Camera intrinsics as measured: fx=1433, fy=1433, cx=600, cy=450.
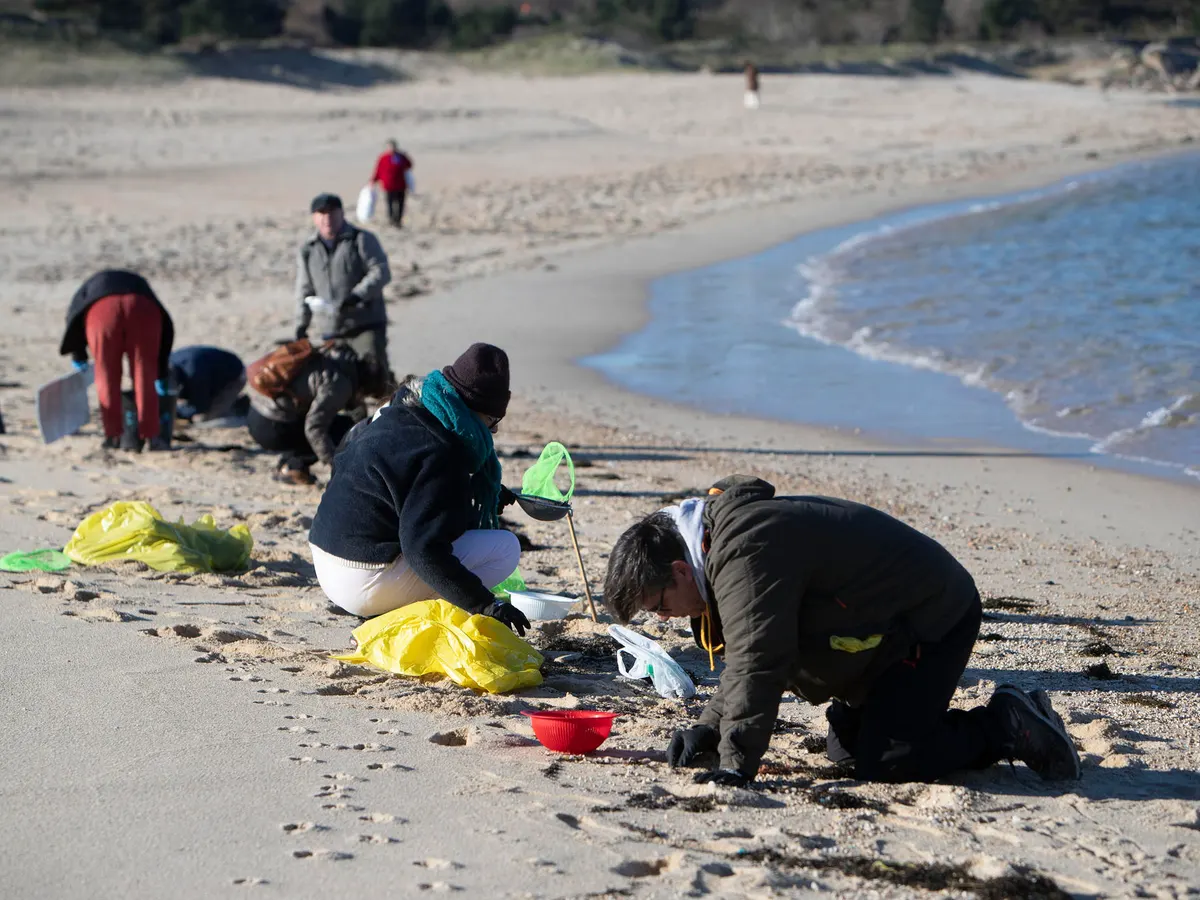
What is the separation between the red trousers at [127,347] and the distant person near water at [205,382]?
746 mm

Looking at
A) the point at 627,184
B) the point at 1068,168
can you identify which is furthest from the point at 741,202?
the point at 1068,168

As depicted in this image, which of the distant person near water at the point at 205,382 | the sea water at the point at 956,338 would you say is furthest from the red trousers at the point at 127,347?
the sea water at the point at 956,338

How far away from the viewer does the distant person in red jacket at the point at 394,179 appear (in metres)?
19.7

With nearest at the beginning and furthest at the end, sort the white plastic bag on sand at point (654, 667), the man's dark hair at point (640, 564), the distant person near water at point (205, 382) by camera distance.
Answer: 1. the man's dark hair at point (640, 564)
2. the white plastic bag on sand at point (654, 667)
3. the distant person near water at point (205, 382)

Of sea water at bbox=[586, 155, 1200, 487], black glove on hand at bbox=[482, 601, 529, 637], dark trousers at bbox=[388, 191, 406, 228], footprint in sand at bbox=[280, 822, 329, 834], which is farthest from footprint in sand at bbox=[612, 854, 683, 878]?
dark trousers at bbox=[388, 191, 406, 228]

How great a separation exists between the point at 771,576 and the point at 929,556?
20.5 inches

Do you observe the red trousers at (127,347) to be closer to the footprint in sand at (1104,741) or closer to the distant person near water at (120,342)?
the distant person near water at (120,342)

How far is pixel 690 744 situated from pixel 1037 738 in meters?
0.96

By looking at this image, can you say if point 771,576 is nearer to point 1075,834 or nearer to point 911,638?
point 911,638

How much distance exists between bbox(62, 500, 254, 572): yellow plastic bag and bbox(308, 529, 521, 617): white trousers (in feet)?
4.14

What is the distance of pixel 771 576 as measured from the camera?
12.0 ft

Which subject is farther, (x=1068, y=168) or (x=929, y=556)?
(x=1068, y=168)

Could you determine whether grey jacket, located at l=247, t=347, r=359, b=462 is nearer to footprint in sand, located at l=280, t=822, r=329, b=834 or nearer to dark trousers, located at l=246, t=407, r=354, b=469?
dark trousers, located at l=246, t=407, r=354, b=469

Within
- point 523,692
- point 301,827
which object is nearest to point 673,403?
point 523,692
